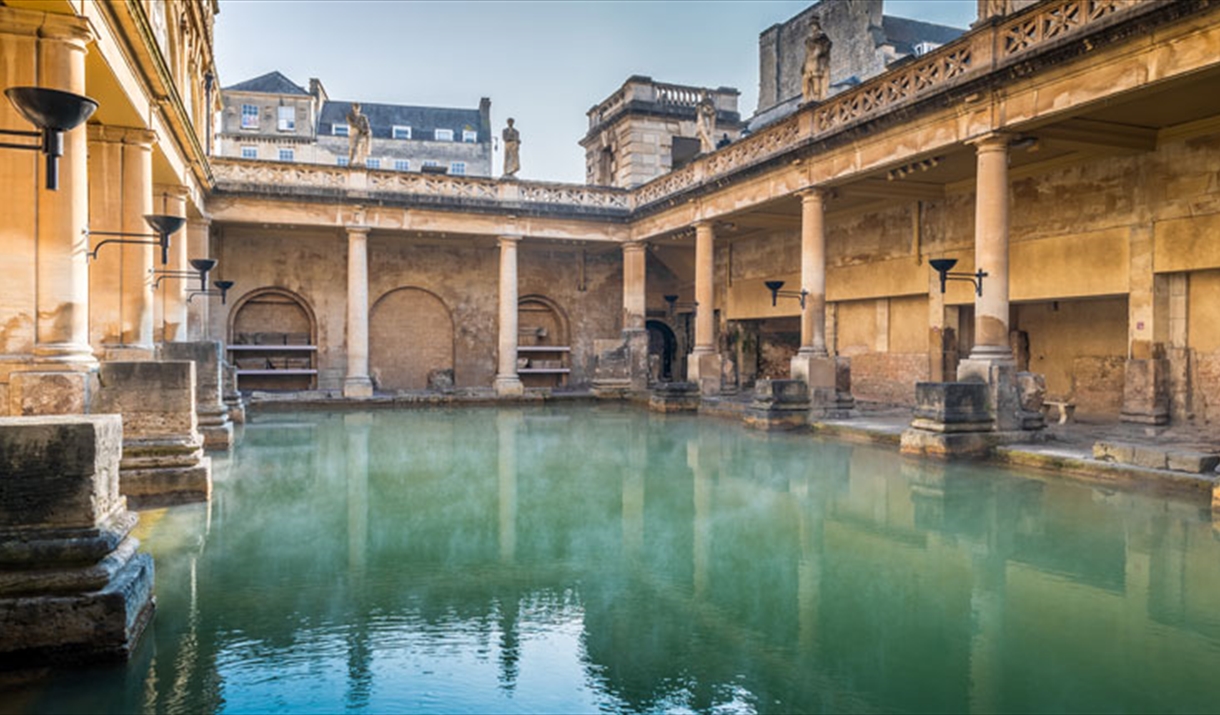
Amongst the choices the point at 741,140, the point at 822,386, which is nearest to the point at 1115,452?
the point at 822,386

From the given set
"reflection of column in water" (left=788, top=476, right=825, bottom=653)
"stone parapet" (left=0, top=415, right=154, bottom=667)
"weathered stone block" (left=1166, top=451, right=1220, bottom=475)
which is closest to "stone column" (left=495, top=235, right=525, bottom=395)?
"reflection of column in water" (left=788, top=476, right=825, bottom=653)

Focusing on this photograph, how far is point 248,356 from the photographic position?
22.6m

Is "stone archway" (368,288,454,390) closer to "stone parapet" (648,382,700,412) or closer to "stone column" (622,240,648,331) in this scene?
"stone column" (622,240,648,331)

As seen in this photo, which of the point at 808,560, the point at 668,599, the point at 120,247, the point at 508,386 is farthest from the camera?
the point at 508,386

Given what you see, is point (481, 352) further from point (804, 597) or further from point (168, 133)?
point (804, 597)

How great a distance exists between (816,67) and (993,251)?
5261 millimetres

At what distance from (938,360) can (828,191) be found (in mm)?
4319

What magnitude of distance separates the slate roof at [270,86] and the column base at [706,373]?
34066mm

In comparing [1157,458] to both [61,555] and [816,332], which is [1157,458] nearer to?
[816,332]

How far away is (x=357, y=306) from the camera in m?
20.5

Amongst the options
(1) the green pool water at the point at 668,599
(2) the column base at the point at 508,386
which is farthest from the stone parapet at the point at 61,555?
(2) the column base at the point at 508,386

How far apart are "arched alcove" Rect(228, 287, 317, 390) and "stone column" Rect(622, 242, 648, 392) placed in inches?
356

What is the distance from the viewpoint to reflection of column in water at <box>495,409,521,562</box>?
19.6 feet

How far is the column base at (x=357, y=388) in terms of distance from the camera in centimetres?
1994
